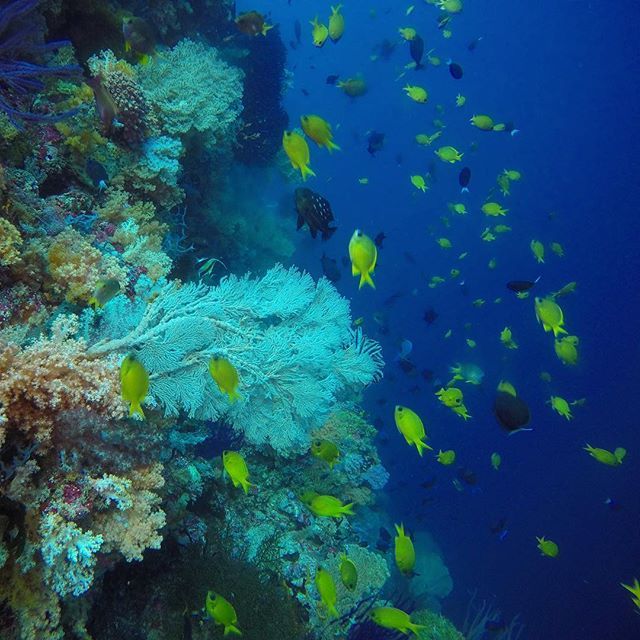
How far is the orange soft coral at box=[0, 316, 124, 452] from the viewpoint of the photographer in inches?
86.0

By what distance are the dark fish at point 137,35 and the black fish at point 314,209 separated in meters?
2.63

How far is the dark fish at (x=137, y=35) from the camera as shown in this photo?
15.5 ft

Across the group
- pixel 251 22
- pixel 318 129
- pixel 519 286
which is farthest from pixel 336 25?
pixel 519 286

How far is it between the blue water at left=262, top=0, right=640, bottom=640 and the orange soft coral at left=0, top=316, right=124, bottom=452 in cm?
2100

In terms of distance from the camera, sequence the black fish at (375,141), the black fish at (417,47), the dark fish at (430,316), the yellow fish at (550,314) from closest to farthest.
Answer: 1. the yellow fish at (550,314)
2. the black fish at (417,47)
3. the black fish at (375,141)
4. the dark fish at (430,316)

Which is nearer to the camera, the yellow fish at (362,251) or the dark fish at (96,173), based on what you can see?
the yellow fish at (362,251)

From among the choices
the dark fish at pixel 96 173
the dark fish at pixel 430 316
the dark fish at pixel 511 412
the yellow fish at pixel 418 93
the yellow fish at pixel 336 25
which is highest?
the dark fish at pixel 96 173

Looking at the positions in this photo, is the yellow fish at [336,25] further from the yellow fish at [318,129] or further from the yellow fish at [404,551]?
the yellow fish at [404,551]

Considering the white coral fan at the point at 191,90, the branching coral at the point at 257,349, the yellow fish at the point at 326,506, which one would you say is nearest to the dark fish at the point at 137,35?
the white coral fan at the point at 191,90

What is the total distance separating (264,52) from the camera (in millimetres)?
9617

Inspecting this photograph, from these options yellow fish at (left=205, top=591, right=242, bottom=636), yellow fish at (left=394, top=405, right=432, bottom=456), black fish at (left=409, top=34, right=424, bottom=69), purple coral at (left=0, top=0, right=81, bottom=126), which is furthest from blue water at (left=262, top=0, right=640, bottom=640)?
yellow fish at (left=205, top=591, right=242, bottom=636)

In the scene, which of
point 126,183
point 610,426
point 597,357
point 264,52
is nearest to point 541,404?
point 610,426

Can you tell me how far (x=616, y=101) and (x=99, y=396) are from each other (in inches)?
3891

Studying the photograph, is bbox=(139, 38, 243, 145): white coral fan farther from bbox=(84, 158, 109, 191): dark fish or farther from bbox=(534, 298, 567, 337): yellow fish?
bbox=(534, 298, 567, 337): yellow fish
